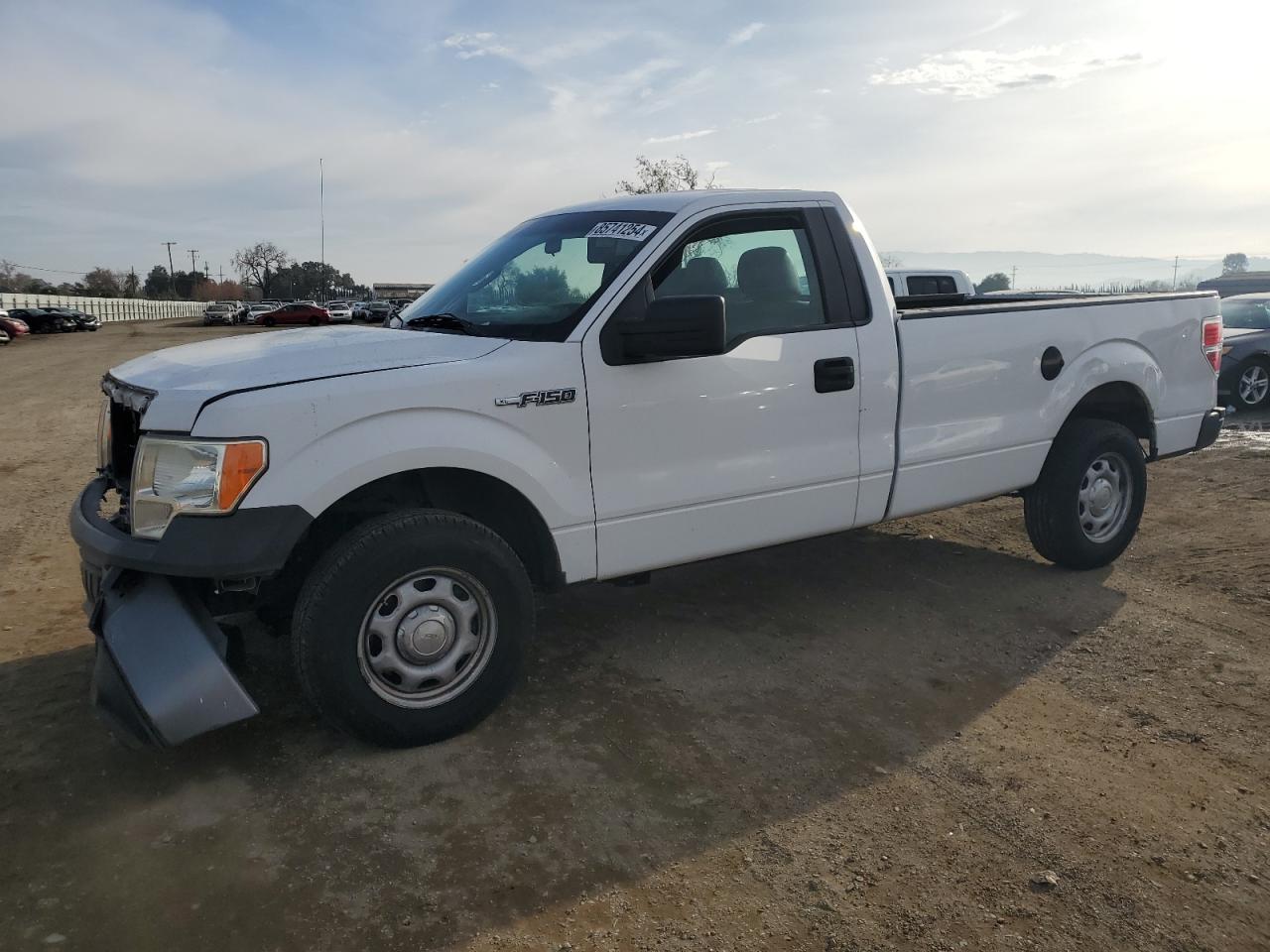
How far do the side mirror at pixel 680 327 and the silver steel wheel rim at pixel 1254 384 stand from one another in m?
11.3

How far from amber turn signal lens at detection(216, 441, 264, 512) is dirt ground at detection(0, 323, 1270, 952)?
1.00 meters

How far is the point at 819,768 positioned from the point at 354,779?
1609 millimetres

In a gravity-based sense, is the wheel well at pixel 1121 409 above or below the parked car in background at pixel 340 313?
below

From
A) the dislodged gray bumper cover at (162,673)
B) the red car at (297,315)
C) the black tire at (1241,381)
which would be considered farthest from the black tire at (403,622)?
the red car at (297,315)

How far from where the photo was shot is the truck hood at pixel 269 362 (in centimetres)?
310

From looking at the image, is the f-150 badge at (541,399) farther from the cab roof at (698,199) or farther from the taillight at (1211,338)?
the taillight at (1211,338)

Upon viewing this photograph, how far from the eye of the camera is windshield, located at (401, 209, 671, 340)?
12.5ft

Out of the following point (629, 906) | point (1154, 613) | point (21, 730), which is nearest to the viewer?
point (629, 906)

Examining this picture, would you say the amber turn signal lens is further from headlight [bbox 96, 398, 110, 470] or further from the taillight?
the taillight

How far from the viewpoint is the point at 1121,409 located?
5555mm

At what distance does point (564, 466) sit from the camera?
3.59 metres

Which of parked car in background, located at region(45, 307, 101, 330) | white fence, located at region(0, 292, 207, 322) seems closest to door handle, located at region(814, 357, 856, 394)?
parked car in background, located at region(45, 307, 101, 330)

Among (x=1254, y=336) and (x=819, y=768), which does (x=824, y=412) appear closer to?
(x=819, y=768)

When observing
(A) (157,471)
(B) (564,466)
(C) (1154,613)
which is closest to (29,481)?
(A) (157,471)
